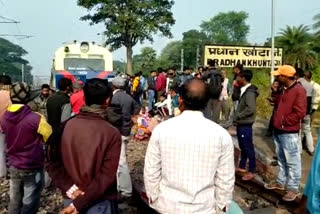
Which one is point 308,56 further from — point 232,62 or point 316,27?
point 232,62

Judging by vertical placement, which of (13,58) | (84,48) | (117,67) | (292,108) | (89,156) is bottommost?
(89,156)

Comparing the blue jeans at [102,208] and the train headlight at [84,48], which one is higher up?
the train headlight at [84,48]

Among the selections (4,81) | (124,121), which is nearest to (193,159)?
(124,121)

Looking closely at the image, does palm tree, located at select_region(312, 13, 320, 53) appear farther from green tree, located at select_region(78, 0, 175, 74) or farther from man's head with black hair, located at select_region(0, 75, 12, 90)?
man's head with black hair, located at select_region(0, 75, 12, 90)

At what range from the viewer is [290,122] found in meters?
5.52

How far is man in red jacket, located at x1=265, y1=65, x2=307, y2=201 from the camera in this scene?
5.46m

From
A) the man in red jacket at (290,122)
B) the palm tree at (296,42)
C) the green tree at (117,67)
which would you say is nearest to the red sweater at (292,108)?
the man in red jacket at (290,122)

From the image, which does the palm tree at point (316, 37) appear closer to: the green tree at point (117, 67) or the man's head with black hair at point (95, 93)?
the green tree at point (117, 67)

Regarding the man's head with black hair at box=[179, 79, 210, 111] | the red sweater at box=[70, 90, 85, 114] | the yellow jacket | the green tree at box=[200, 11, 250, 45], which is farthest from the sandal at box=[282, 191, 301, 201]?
the green tree at box=[200, 11, 250, 45]

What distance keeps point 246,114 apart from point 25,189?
3503 millimetres

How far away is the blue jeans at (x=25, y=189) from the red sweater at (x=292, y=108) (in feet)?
10.3

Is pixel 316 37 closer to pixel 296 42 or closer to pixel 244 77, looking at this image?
pixel 296 42

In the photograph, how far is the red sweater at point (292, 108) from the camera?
17.9 feet

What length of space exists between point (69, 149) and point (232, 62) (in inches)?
457
